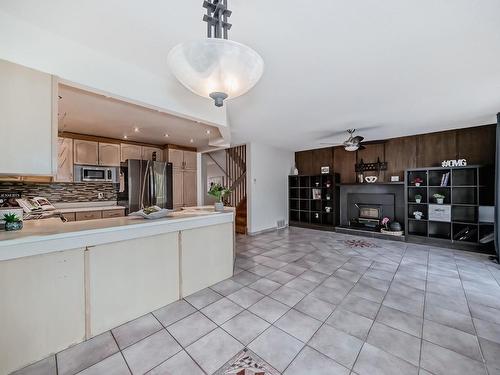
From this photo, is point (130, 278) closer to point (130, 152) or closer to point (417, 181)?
point (130, 152)

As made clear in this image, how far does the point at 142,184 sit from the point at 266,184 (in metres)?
3.16

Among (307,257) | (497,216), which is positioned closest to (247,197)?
(307,257)

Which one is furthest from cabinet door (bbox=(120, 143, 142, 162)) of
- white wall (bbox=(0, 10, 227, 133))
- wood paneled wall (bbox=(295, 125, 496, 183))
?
wood paneled wall (bbox=(295, 125, 496, 183))

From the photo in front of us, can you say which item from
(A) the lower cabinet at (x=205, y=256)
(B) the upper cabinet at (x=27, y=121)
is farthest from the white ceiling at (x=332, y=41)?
(A) the lower cabinet at (x=205, y=256)

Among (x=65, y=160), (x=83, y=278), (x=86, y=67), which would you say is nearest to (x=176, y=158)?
(x=65, y=160)

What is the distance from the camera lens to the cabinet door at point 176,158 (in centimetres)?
507

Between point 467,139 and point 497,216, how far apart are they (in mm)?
1707

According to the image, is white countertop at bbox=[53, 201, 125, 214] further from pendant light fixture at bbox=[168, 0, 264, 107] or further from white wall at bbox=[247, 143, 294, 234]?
pendant light fixture at bbox=[168, 0, 264, 107]

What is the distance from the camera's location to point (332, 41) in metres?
1.70

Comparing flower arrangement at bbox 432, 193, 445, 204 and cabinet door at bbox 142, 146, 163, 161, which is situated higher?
cabinet door at bbox 142, 146, 163, 161

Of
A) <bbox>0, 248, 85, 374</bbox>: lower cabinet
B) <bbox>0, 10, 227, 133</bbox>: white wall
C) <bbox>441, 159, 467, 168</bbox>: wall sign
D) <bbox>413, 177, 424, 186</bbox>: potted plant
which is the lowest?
<bbox>0, 248, 85, 374</bbox>: lower cabinet

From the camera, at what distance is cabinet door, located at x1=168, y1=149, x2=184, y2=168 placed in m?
5.07

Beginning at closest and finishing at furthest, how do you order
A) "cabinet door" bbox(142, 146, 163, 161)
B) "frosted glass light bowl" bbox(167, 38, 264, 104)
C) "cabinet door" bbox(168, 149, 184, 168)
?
"frosted glass light bowl" bbox(167, 38, 264, 104)
"cabinet door" bbox(142, 146, 163, 161)
"cabinet door" bbox(168, 149, 184, 168)

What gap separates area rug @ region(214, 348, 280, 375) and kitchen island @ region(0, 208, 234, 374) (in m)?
1.06
